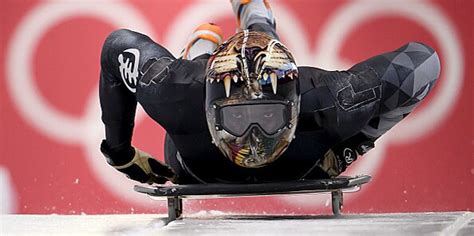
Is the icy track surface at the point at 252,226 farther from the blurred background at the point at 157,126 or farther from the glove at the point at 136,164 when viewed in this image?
the blurred background at the point at 157,126

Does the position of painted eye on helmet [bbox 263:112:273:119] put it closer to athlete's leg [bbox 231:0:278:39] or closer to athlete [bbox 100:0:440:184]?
athlete [bbox 100:0:440:184]

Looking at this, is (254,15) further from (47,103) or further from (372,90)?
(47,103)

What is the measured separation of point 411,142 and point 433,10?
75 cm

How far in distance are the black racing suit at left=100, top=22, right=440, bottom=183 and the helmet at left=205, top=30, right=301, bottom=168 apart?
0.42ft

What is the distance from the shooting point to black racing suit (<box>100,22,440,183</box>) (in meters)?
3.38

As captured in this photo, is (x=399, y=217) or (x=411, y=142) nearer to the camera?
(x=399, y=217)

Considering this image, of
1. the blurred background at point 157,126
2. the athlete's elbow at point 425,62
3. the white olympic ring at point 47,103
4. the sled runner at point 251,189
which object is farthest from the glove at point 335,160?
the white olympic ring at point 47,103

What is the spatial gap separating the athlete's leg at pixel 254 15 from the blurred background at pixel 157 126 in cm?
135

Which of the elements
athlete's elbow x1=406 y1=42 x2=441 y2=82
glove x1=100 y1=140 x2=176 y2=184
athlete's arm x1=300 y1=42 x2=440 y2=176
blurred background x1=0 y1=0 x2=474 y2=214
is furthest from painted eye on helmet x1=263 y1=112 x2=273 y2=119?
blurred background x1=0 y1=0 x2=474 y2=214

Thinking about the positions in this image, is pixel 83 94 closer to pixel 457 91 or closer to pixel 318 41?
pixel 318 41

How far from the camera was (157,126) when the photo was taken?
576 centimetres

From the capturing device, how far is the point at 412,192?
18.4ft

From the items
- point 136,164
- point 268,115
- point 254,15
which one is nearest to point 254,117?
point 268,115

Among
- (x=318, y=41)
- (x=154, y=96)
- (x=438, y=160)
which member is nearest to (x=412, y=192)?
(x=438, y=160)
